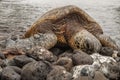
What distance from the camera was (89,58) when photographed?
24.8ft

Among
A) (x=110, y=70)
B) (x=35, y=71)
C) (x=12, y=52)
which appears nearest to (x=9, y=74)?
(x=35, y=71)

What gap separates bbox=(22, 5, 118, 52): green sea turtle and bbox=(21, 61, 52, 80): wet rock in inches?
83.6

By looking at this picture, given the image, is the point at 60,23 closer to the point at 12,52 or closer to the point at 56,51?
the point at 56,51

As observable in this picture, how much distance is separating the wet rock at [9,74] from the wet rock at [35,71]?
130 millimetres

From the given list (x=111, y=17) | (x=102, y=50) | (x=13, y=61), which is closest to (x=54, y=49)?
(x=102, y=50)

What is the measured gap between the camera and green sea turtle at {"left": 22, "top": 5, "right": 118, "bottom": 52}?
8695 millimetres

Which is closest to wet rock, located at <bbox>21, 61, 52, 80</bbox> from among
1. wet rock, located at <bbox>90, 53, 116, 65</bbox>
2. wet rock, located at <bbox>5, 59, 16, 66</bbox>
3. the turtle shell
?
wet rock, located at <bbox>5, 59, 16, 66</bbox>

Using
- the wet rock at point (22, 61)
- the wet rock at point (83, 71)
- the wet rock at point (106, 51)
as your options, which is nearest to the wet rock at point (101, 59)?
the wet rock at point (106, 51)

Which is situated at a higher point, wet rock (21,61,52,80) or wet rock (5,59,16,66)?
wet rock (21,61,52,80)

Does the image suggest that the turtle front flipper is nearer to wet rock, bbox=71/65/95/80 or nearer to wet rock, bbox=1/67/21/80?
wet rock, bbox=71/65/95/80

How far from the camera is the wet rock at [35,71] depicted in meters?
6.40

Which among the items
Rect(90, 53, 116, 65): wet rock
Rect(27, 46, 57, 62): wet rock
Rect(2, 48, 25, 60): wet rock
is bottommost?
Rect(90, 53, 116, 65): wet rock

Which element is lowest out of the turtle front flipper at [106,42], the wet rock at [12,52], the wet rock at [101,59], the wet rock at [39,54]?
the turtle front flipper at [106,42]

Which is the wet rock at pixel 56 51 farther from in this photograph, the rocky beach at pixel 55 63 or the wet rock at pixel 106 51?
the wet rock at pixel 106 51
